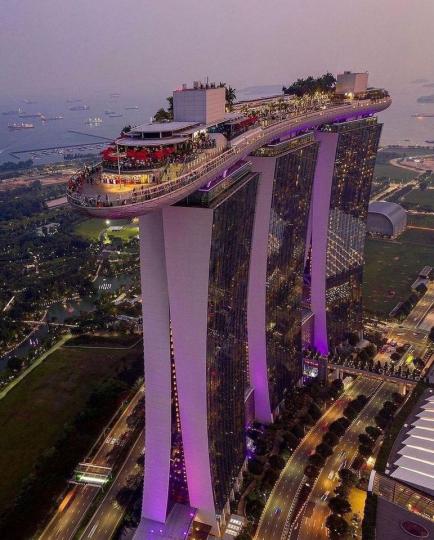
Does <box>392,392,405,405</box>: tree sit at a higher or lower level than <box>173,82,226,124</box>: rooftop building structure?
lower

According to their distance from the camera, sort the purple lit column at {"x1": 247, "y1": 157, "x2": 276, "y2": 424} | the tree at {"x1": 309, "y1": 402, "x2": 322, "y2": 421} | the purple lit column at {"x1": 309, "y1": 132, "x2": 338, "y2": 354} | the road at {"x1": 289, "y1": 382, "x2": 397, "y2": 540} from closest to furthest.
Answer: the road at {"x1": 289, "y1": 382, "x2": 397, "y2": 540} < the purple lit column at {"x1": 247, "y1": 157, "x2": 276, "y2": 424} < the tree at {"x1": 309, "y1": 402, "x2": 322, "y2": 421} < the purple lit column at {"x1": 309, "y1": 132, "x2": 338, "y2": 354}

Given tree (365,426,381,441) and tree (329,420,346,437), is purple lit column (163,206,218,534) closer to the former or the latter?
tree (329,420,346,437)

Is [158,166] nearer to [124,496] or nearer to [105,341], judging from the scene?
[124,496]

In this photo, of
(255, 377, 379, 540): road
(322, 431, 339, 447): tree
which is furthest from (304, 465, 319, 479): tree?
(322, 431, 339, 447): tree

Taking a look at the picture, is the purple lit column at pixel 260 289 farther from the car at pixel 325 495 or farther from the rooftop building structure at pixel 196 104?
the car at pixel 325 495

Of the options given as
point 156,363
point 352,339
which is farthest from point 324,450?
point 352,339

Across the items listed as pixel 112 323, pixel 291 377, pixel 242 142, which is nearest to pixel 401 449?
pixel 291 377

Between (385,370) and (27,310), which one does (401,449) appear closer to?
(385,370)
